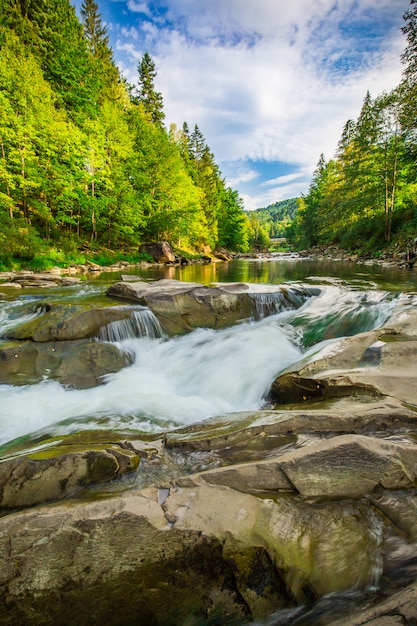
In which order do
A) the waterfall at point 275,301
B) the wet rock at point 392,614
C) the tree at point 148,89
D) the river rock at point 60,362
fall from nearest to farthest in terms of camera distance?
the wet rock at point 392,614 → the river rock at point 60,362 → the waterfall at point 275,301 → the tree at point 148,89

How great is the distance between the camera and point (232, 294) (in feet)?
26.1

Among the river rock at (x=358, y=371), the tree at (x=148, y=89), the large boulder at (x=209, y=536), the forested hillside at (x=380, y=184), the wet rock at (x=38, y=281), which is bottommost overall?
the large boulder at (x=209, y=536)

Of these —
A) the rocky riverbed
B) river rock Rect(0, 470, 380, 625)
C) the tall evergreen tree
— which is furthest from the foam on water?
the tall evergreen tree

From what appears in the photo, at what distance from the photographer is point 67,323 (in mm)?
5934

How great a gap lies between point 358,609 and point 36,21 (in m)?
37.2

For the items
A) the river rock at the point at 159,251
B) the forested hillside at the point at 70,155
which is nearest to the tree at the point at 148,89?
the forested hillside at the point at 70,155

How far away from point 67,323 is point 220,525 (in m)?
5.17

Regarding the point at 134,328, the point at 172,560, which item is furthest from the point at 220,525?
the point at 134,328

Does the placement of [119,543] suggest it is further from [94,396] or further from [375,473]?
[94,396]

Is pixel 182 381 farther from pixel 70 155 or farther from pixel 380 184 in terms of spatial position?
pixel 380 184

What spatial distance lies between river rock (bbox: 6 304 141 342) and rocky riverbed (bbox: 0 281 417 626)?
3.68 m

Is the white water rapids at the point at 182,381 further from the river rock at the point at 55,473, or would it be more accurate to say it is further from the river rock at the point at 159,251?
the river rock at the point at 159,251

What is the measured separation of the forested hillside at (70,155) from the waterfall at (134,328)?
10639 millimetres

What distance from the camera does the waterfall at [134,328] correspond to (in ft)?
20.9
